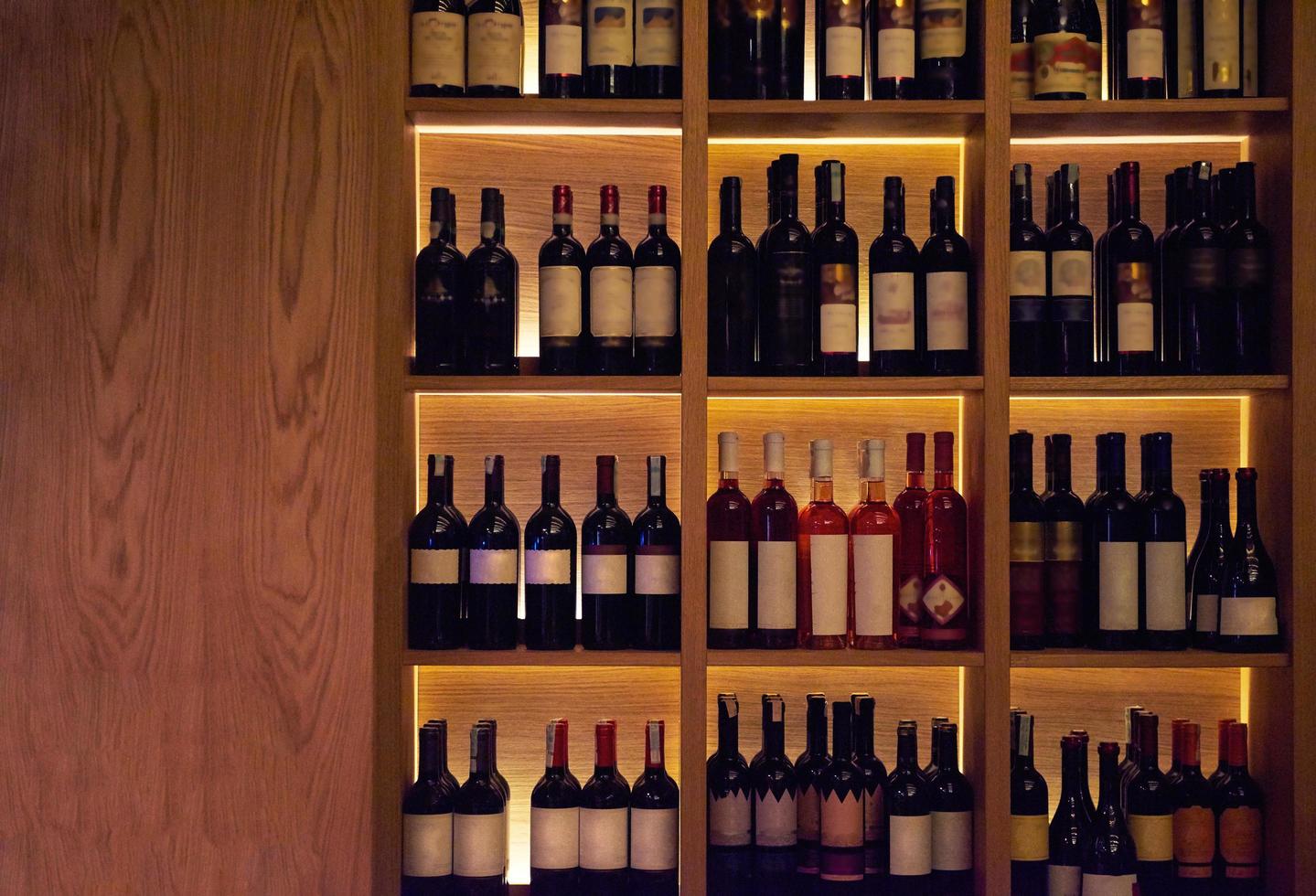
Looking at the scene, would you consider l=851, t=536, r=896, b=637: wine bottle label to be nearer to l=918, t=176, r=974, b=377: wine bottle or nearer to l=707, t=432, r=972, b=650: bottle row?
l=707, t=432, r=972, b=650: bottle row

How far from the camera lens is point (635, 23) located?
192cm

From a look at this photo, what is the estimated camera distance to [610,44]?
1901 mm

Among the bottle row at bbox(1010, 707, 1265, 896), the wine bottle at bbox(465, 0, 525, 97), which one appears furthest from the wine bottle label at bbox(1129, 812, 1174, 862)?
the wine bottle at bbox(465, 0, 525, 97)

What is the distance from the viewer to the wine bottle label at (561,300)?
1.87m

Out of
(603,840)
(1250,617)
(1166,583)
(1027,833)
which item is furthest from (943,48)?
(603,840)

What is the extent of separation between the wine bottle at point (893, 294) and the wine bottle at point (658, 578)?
41cm

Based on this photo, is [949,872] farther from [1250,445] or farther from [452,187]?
[452,187]

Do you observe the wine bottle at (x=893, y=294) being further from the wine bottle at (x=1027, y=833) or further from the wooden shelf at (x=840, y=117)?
the wine bottle at (x=1027, y=833)

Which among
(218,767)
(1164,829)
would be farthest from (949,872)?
(218,767)

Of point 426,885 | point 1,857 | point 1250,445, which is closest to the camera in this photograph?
point 1,857

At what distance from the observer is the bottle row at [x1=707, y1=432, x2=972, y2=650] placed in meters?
1.85

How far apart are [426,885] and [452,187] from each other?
1214 millimetres

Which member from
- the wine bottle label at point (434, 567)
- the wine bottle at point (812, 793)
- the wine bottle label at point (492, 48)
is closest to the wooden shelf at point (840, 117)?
the wine bottle label at point (492, 48)

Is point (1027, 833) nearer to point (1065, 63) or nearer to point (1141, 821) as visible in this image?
point (1141, 821)
